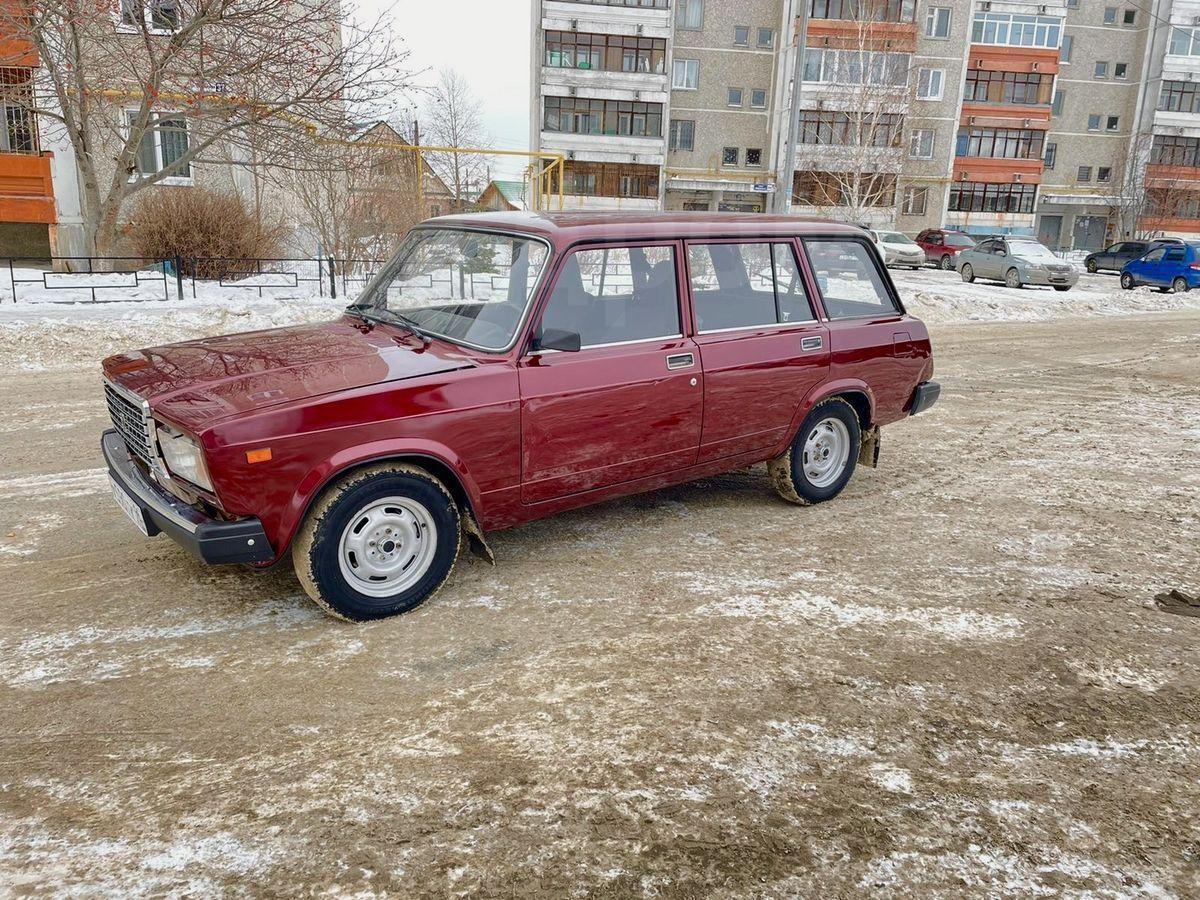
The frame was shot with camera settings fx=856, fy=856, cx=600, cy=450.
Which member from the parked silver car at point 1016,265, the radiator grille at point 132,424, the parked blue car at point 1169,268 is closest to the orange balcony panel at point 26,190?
the radiator grille at point 132,424

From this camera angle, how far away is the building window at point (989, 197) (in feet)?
169

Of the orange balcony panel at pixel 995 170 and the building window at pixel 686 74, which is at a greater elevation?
the building window at pixel 686 74

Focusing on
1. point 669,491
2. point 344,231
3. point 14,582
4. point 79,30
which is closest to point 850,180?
point 344,231

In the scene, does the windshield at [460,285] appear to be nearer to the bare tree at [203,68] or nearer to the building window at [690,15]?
the bare tree at [203,68]

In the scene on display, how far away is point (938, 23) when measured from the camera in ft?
161

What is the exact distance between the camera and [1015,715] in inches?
134

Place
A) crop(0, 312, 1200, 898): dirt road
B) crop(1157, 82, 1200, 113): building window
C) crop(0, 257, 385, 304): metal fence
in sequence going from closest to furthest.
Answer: crop(0, 312, 1200, 898): dirt road, crop(0, 257, 385, 304): metal fence, crop(1157, 82, 1200, 113): building window

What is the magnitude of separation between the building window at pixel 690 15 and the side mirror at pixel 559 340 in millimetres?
50841

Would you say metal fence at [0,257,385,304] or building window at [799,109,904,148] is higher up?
building window at [799,109,904,148]

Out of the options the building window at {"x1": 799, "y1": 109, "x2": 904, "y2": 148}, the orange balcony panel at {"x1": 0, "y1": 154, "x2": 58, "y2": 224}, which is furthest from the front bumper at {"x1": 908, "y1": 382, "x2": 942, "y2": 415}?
the building window at {"x1": 799, "y1": 109, "x2": 904, "y2": 148}

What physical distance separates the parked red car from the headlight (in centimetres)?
3668

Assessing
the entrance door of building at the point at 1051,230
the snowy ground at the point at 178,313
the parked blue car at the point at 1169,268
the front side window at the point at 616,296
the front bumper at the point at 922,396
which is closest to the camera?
the front side window at the point at 616,296

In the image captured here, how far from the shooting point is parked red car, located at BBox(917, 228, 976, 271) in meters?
36.1

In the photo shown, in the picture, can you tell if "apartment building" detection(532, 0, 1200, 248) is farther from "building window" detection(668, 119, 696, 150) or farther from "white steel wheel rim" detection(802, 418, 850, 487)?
"white steel wheel rim" detection(802, 418, 850, 487)
